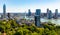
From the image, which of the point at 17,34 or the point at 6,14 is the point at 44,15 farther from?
the point at 17,34

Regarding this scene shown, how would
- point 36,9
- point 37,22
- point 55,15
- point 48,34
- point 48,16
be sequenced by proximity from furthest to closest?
point 55,15
point 48,16
point 36,9
point 37,22
point 48,34

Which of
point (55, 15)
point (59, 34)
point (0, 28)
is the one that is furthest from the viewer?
point (55, 15)

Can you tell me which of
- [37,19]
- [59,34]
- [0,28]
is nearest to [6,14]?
[37,19]

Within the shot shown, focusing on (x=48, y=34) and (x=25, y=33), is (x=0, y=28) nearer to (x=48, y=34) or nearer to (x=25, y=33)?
(x=25, y=33)

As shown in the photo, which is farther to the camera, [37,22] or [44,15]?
[44,15]

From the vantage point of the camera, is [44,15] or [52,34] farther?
[44,15]

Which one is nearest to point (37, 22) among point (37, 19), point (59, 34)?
point (37, 19)

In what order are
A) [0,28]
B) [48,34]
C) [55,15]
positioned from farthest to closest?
[55,15] → [0,28] → [48,34]

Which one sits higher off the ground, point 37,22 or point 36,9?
point 36,9

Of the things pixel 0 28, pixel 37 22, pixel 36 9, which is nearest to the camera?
pixel 0 28
